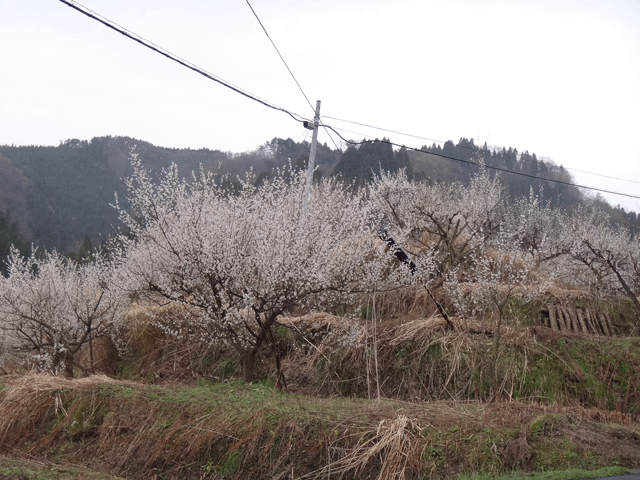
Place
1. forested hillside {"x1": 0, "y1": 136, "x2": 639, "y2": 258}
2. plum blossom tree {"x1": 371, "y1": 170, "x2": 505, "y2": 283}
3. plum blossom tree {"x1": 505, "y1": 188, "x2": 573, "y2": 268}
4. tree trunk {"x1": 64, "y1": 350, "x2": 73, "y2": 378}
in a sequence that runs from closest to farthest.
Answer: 1. plum blossom tree {"x1": 505, "y1": 188, "x2": 573, "y2": 268}
2. tree trunk {"x1": 64, "y1": 350, "x2": 73, "y2": 378}
3. plum blossom tree {"x1": 371, "y1": 170, "x2": 505, "y2": 283}
4. forested hillside {"x1": 0, "y1": 136, "x2": 639, "y2": 258}

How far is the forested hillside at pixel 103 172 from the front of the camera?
186 ft

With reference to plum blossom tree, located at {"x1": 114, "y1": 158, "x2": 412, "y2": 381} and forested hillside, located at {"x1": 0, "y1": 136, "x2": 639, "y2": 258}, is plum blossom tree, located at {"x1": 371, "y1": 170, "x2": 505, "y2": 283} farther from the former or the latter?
forested hillside, located at {"x1": 0, "y1": 136, "x2": 639, "y2": 258}

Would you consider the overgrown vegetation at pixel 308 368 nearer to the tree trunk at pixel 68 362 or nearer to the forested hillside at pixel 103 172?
the tree trunk at pixel 68 362

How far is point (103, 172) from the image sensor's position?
74.7 metres

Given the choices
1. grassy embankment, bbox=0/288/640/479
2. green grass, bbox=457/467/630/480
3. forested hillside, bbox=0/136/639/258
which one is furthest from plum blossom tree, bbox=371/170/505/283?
forested hillside, bbox=0/136/639/258

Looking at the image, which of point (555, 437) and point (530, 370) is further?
point (530, 370)

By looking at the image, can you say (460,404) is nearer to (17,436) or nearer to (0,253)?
(17,436)

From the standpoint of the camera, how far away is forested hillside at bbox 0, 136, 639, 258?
5666cm

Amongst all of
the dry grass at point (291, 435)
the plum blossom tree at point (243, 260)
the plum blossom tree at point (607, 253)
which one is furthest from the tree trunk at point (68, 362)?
the plum blossom tree at point (607, 253)

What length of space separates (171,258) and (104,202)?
66.8m

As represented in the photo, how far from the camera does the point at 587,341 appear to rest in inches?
359

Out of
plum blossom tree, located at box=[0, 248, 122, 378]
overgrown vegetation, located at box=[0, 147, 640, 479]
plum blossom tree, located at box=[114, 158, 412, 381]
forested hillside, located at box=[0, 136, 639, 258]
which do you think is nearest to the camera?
overgrown vegetation, located at box=[0, 147, 640, 479]

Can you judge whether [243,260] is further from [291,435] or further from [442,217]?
[442,217]

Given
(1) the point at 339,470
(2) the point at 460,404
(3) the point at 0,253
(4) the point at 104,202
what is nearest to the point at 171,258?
(1) the point at 339,470
